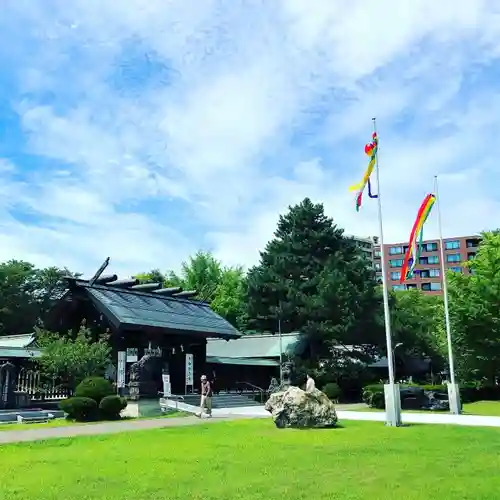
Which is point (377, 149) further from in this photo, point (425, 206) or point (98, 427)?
point (98, 427)

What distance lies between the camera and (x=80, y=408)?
23.7m

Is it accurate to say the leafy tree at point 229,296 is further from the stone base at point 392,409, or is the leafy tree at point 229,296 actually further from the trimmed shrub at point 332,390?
the stone base at point 392,409

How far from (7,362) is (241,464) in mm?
19372

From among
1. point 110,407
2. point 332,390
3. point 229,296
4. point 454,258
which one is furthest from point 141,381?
point 454,258

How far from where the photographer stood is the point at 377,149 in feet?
72.4

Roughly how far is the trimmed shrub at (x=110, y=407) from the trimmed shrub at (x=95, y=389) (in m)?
0.38

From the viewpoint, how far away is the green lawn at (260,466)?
8.71 metres

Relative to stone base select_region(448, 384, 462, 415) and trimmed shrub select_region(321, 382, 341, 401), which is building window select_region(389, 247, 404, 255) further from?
stone base select_region(448, 384, 462, 415)

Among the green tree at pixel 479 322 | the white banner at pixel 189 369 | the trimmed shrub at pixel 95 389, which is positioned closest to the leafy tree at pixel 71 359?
the trimmed shrub at pixel 95 389

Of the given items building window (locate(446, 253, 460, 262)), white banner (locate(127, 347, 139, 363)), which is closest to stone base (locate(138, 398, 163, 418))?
white banner (locate(127, 347, 139, 363))

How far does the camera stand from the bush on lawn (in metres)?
23.6

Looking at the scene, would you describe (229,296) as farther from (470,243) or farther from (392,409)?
(470,243)

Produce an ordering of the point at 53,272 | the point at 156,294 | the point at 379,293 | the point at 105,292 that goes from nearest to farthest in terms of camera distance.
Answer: the point at 105,292, the point at 156,294, the point at 379,293, the point at 53,272

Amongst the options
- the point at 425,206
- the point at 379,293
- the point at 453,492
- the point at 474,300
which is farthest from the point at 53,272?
the point at 453,492
